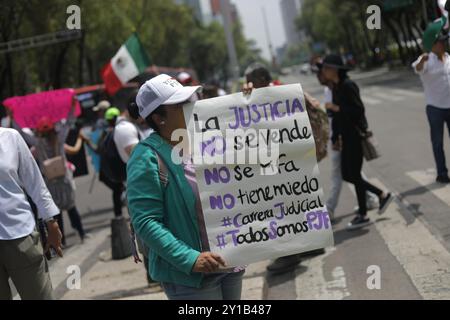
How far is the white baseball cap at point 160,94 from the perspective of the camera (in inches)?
122

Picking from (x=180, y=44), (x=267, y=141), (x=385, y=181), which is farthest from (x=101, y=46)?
(x=267, y=141)

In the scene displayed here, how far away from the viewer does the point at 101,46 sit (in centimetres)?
3781

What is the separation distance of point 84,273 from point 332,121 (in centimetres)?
320

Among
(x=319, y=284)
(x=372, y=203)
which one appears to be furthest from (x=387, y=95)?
(x=319, y=284)

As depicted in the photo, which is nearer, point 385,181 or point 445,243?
point 445,243

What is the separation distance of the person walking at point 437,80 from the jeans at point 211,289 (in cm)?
285

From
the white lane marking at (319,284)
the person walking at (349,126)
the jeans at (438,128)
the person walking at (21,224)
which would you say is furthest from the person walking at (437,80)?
→ the person walking at (21,224)

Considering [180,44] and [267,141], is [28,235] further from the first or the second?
[180,44]

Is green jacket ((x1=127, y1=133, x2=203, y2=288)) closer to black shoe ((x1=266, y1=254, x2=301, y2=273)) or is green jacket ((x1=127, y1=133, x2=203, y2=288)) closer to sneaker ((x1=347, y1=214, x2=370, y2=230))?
black shoe ((x1=266, y1=254, x2=301, y2=273))

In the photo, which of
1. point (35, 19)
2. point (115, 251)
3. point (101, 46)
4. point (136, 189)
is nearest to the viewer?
point (136, 189)

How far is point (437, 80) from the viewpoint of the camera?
7016 mm

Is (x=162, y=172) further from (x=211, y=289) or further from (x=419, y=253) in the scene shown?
(x=419, y=253)

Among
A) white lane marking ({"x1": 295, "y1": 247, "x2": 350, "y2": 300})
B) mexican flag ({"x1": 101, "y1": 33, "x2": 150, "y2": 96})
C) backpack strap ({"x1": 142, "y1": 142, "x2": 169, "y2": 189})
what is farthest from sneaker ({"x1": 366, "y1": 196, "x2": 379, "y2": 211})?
backpack strap ({"x1": 142, "y1": 142, "x2": 169, "y2": 189})
